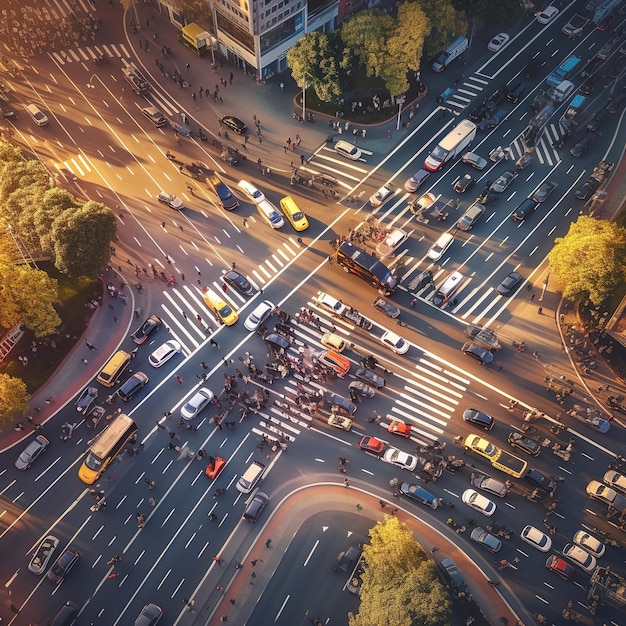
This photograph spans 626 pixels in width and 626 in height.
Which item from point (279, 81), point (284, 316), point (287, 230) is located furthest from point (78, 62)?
point (284, 316)

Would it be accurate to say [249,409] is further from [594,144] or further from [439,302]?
[594,144]

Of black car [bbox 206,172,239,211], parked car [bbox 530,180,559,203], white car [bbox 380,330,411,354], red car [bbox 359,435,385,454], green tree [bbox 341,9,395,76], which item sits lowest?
red car [bbox 359,435,385,454]

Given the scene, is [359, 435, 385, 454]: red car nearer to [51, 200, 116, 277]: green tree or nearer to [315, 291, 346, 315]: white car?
[315, 291, 346, 315]: white car

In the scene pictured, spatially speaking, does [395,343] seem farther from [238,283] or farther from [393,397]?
[238,283]

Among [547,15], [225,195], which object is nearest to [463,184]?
[225,195]

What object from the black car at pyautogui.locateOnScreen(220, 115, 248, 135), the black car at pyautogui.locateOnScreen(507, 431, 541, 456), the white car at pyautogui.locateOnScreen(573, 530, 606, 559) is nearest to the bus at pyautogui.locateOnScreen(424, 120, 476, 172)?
the black car at pyautogui.locateOnScreen(220, 115, 248, 135)

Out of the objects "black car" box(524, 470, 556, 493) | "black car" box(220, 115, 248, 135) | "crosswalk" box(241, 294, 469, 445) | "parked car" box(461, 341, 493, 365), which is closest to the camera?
"black car" box(524, 470, 556, 493)
